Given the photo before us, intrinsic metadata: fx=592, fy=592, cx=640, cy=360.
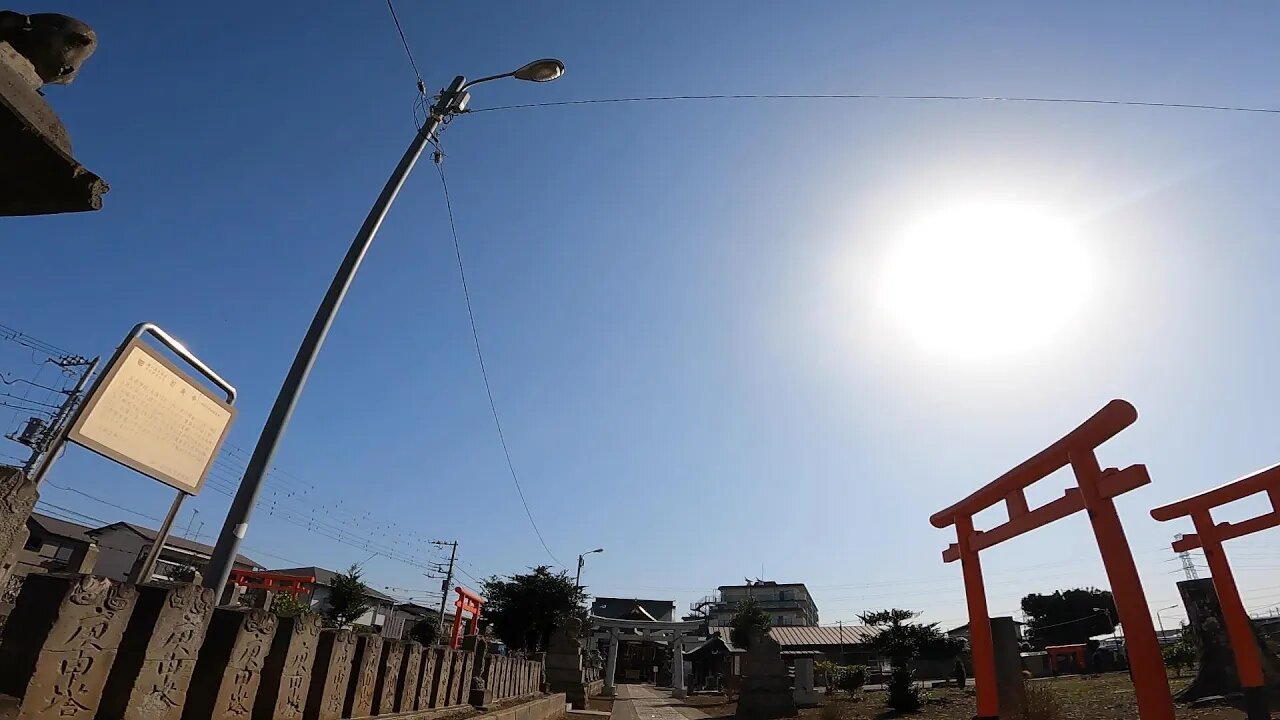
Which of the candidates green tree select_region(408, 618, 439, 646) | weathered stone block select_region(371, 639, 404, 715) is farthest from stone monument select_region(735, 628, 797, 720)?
green tree select_region(408, 618, 439, 646)

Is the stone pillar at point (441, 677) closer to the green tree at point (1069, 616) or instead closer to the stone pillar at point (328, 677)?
the stone pillar at point (328, 677)

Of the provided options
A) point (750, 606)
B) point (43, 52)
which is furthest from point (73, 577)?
point (750, 606)

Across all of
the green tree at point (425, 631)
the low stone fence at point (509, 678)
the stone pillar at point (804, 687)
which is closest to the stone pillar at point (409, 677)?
the low stone fence at point (509, 678)

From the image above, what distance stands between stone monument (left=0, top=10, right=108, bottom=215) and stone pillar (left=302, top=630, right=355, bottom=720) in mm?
3877

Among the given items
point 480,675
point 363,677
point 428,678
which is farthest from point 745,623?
point 363,677

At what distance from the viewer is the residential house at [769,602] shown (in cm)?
6438

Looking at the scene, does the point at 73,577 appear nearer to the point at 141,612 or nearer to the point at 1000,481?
the point at 141,612

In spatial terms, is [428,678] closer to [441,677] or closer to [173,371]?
[441,677]

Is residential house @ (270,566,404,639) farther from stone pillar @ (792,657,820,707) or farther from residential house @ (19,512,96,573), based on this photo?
stone pillar @ (792,657,820,707)

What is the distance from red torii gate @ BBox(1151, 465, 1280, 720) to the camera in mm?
5766

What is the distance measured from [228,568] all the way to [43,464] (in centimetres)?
152

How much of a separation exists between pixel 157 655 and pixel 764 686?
594 inches

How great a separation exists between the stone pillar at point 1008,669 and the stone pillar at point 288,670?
28.8ft

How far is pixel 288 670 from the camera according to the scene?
3.94 metres
